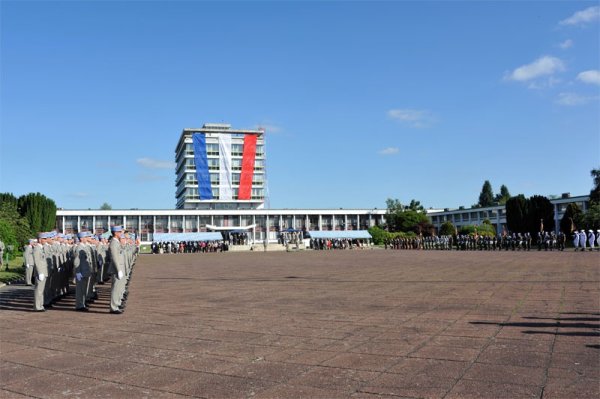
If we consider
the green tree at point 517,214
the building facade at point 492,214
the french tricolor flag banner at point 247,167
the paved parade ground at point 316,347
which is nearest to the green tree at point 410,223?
the building facade at point 492,214

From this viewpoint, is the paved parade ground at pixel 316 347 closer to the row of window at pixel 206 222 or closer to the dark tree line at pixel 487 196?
the row of window at pixel 206 222

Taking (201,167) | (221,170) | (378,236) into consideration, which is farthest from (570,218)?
(201,167)

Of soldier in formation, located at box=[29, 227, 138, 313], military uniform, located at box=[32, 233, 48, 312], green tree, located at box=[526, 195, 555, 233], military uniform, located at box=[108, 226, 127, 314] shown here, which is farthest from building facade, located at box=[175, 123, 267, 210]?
military uniform, located at box=[108, 226, 127, 314]

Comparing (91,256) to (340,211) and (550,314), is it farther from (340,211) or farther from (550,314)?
(340,211)

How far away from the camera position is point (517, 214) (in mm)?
60469

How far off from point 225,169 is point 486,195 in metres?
72.0

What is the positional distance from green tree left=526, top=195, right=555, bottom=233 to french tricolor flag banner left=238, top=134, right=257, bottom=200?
2458 inches

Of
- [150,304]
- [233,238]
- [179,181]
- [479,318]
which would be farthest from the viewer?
[179,181]

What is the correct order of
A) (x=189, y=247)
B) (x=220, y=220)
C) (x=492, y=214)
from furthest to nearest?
(x=220, y=220)
(x=492, y=214)
(x=189, y=247)

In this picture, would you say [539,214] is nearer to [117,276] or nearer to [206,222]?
[117,276]

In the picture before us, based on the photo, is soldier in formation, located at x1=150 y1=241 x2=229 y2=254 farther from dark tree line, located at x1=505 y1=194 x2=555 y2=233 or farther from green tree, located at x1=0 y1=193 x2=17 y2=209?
dark tree line, located at x1=505 y1=194 x2=555 y2=233

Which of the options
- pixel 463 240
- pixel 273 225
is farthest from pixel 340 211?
pixel 463 240

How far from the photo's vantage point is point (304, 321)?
29.0 feet

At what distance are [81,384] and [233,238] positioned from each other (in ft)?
234
